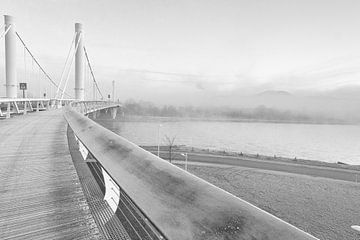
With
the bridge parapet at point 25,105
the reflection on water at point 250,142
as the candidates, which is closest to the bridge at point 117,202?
the bridge parapet at point 25,105

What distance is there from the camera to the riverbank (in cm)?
1501

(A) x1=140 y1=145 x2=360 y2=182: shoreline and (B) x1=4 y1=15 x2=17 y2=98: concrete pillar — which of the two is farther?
(A) x1=140 y1=145 x2=360 y2=182: shoreline

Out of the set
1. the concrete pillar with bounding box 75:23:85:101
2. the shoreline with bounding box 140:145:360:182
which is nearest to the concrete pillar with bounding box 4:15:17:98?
the concrete pillar with bounding box 75:23:85:101

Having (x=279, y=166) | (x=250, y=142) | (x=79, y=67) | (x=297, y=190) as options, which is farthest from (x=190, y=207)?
(x=250, y=142)

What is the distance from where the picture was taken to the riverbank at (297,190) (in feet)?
49.2

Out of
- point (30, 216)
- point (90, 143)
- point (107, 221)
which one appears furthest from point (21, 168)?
point (107, 221)

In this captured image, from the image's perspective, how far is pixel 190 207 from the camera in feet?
3.33

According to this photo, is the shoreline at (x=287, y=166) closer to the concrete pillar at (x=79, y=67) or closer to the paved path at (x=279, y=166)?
the paved path at (x=279, y=166)

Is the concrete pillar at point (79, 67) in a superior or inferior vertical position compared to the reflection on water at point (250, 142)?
superior

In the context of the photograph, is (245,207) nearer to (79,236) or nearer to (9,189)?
(79,236)

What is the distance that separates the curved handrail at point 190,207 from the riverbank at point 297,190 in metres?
14.8

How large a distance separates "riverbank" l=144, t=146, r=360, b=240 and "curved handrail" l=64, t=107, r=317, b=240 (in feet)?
48.5

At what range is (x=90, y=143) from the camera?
279 centimetres

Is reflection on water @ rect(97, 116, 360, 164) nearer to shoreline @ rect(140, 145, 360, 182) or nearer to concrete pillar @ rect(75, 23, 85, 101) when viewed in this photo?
concrete pillar @ rect(75, 23, 85, 101)
